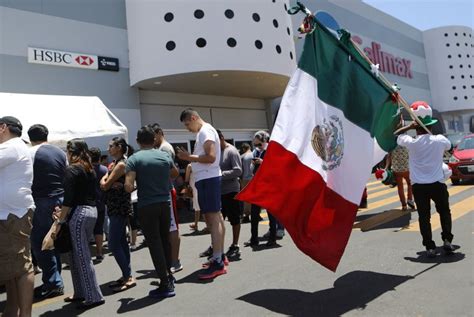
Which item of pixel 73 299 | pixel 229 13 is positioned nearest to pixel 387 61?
pixel 229 13

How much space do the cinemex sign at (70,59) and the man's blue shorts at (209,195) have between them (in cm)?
923

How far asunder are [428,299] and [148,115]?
1241cm

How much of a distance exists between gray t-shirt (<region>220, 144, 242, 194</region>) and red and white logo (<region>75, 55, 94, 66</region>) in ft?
28.0

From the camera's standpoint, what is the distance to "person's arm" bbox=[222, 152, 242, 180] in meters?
5.76

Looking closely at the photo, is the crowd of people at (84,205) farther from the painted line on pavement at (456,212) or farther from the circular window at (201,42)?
the circular window at (201,42)

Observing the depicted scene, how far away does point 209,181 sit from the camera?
16.0ft

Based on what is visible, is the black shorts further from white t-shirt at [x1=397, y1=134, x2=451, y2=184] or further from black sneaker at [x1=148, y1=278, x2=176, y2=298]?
white t-shirt at [x1=397, y1=134, x2=451, y2=184]

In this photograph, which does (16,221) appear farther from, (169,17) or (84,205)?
(169,17)

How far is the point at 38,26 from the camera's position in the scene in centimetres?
1183

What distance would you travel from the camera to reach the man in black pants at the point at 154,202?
13.4ft

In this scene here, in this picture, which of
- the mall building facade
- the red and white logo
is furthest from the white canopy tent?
the red and white logo

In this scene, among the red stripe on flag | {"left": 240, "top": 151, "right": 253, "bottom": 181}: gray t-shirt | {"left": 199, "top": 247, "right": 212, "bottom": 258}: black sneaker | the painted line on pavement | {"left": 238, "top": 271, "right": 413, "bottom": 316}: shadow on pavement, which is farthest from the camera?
{"left": 240, "top": 151, "right": 253, "bottom": 181}: gray t-shirt

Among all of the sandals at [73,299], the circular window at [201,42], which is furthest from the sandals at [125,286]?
the circular window at [201,42]

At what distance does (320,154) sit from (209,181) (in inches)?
58.6
